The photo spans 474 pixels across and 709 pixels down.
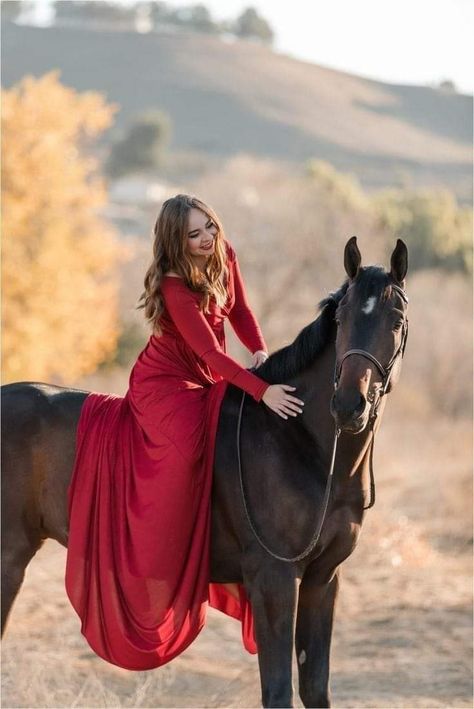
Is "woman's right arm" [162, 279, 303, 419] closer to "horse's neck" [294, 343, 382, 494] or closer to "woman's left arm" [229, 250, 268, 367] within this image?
"horse's neck" [294, 343, 382, 494]

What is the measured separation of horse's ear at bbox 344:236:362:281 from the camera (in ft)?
14.5

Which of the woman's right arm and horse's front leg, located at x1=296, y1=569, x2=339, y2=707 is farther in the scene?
horse's front leg, located at x1=296, y1=569, x2=339, y2=707

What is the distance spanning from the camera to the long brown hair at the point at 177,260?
4820 mm

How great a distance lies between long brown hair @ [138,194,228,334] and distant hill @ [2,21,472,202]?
157 feet

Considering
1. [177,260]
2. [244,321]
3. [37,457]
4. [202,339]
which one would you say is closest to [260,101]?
[244,321]

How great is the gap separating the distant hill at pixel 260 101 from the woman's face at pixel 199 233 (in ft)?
→ 157

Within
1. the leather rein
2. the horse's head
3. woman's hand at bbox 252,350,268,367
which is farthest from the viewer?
woman's hand at bbox 252,350,268,367

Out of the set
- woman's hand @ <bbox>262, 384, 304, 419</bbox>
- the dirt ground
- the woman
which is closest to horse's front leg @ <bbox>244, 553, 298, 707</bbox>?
the woman

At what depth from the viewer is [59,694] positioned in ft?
21.2

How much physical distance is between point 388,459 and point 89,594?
49.6 feet

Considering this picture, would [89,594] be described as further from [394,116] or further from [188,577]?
[394,116]

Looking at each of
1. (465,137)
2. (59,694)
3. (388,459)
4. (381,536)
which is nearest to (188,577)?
(59,694)

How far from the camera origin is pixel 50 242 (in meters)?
21.3

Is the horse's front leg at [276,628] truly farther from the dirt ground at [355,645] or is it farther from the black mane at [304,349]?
the dirt ground at [355,645]
